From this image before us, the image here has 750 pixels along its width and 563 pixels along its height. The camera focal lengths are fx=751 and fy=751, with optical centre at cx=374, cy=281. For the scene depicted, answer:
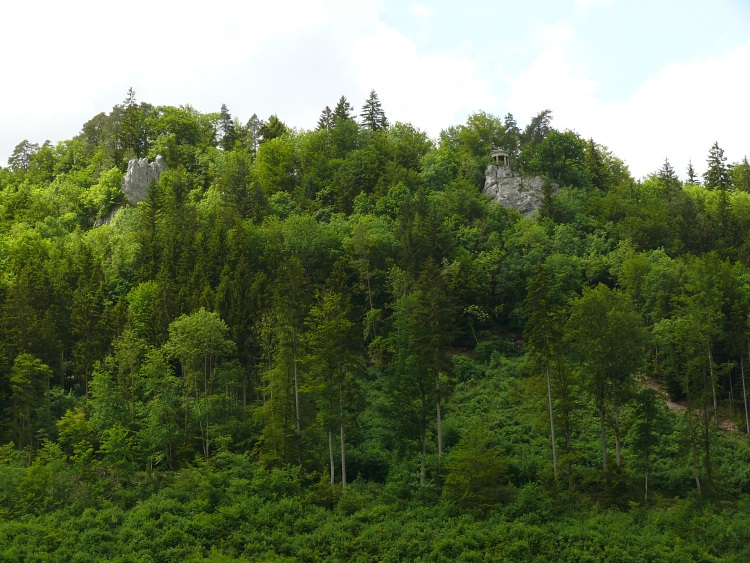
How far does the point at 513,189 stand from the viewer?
286ft

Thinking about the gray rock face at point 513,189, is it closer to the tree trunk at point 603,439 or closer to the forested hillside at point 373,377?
the forested hillside at point 373,377

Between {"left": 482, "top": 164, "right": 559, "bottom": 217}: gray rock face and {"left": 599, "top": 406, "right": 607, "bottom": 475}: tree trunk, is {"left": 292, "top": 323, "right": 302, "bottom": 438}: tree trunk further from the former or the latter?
{"left": 482, "top": 164, "right": 559, "bottom": 217}: gray rock face

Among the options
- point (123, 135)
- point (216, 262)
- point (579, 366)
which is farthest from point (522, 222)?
point (123, 135)

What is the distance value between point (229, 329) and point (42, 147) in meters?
74.1

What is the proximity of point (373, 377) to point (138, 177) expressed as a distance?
4692 centimetres

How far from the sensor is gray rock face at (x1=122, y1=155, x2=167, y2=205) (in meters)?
88.6

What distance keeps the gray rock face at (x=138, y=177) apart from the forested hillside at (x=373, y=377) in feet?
11.2

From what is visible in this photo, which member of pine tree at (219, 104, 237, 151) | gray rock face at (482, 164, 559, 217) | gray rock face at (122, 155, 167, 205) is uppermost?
pine tree at (219, 104, 237, 151)

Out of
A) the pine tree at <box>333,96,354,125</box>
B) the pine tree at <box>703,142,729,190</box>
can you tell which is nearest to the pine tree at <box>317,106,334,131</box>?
the pine tree at <box>333,96,354,125</box>

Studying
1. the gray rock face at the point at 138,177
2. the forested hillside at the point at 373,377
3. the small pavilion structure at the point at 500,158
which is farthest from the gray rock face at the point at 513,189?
the gray rock face at the point at 138,177

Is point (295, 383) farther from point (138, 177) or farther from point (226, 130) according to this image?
point (226, 130)

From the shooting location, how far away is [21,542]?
115 ft

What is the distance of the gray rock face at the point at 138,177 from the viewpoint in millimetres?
88625

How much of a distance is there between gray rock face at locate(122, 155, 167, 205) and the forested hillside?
11.2ft
